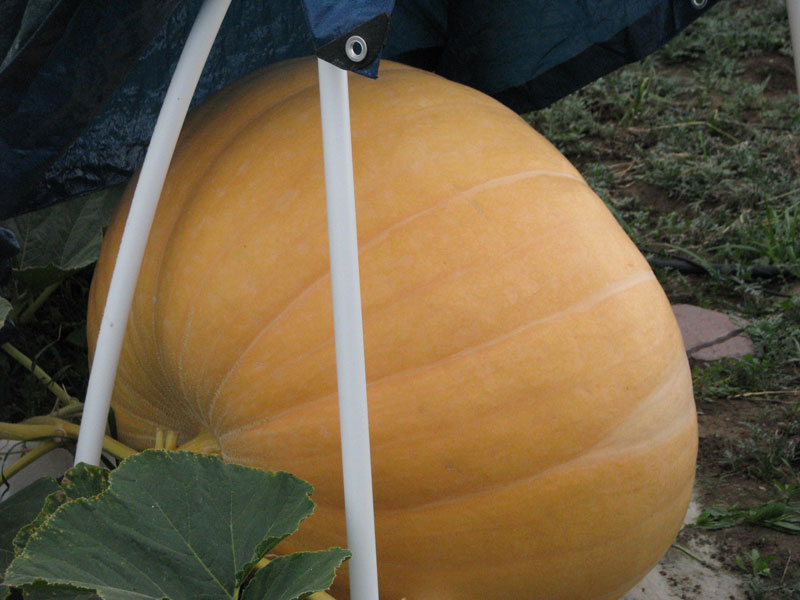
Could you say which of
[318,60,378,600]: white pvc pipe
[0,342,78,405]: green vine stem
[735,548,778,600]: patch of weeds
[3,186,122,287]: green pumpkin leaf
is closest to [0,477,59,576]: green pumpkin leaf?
[0,342,78,405]: green vine stem

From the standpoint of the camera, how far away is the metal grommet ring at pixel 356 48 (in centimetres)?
85

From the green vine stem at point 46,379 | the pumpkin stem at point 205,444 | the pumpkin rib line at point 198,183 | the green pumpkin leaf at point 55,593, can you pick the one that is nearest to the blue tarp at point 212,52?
the pumpkin rib line at point 198,183

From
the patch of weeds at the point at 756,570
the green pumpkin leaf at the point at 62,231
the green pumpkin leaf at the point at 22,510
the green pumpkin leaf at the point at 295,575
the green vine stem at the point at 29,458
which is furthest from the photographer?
the green pumpkin leaf at the point at 62,231

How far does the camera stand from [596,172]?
107 inches

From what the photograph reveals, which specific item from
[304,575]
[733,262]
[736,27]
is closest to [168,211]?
[304,575]

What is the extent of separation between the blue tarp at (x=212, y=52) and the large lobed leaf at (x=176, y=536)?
42 centimetres

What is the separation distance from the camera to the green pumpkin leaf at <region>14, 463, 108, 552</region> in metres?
0.99

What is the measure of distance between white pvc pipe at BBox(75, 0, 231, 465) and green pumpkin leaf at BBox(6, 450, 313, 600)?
0.18 m

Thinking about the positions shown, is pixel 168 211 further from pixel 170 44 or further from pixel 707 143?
pixel 707 143

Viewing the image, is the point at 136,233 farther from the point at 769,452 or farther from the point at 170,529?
the point at 769,452

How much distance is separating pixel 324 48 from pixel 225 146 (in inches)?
17.2

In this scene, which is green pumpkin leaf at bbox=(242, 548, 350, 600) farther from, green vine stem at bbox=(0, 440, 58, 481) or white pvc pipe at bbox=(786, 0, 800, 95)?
white pvc pipe at bbox=(786, 0, 800, 95)

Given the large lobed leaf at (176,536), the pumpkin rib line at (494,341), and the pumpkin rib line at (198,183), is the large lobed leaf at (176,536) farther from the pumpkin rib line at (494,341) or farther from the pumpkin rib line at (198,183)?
the pumpkin rib line at (198,183)

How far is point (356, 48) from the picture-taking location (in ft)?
2.80
